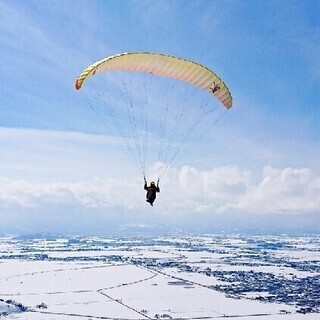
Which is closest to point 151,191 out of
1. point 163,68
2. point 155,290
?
point 163,68

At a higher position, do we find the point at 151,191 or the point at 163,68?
the point at 163,68

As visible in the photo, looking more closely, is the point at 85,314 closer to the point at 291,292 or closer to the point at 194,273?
the point at 291,292

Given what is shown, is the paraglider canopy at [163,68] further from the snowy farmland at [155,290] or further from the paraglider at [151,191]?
the snowy farmland at [155,290]

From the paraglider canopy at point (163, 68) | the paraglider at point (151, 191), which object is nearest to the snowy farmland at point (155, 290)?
the paraglider at point (151, 191)

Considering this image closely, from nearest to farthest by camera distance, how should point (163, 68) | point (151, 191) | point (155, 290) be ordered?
point (163, 68), point (151, 191), point (155, 290)

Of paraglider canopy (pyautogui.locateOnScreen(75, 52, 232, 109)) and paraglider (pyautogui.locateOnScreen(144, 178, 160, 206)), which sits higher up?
paraglider canopy (pyautogui.locateOnScreen(75, 52, 232, 109))

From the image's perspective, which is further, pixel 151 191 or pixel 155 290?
pixel 155 290

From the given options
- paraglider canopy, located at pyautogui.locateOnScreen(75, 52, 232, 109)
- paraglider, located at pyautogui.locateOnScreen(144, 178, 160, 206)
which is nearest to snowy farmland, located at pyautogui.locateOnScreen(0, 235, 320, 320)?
paraglider, located at pyautogui.locateOnScreen(144, 178, 160, 206)

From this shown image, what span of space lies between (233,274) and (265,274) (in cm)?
678

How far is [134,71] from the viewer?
18547 mm

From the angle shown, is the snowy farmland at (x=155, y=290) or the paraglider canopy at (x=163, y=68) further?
the snowy farmland at (x=155, y=290)

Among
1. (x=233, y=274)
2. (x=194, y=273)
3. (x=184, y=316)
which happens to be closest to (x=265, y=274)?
(x=233, y=274)

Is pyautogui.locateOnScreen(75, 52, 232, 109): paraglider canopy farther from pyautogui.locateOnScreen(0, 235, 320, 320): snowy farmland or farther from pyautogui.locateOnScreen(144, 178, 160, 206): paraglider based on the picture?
pyautogui.locateOnScreen(0, 235, 320, 320): snowy farmland

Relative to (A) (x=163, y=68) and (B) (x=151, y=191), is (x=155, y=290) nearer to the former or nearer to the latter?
(B) (x=151, y=191)
